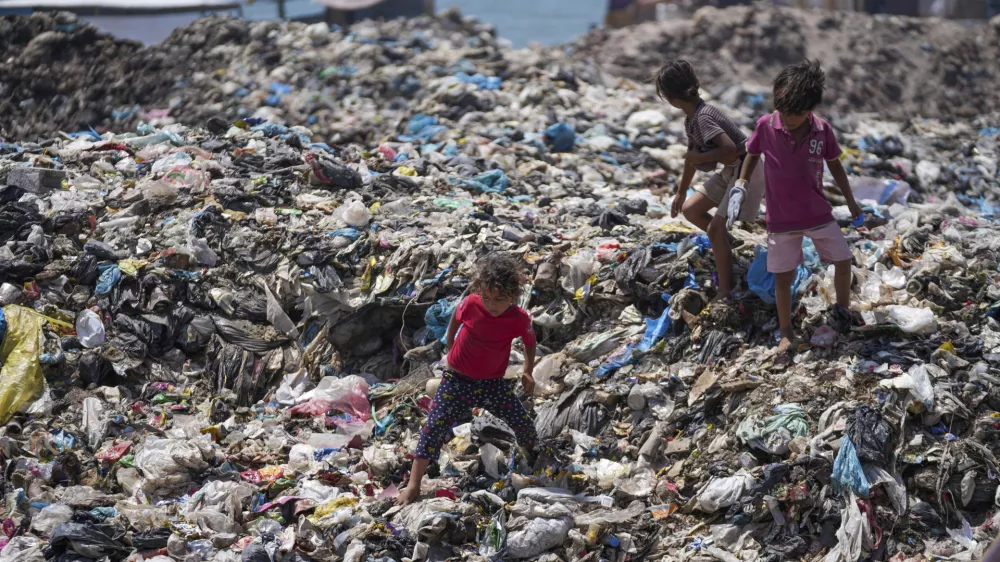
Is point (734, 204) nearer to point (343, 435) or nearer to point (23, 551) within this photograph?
point (343, 435)

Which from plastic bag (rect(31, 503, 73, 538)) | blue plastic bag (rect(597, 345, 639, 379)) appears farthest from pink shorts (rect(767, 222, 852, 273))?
plastic bag (rect(31, 503, 73, 538))

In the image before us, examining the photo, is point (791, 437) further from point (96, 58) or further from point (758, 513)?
point (96, 58)

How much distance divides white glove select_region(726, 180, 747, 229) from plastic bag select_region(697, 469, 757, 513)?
119cm

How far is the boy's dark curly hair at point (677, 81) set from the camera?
456 cm

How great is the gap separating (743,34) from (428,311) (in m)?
15.0

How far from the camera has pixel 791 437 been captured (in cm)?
404

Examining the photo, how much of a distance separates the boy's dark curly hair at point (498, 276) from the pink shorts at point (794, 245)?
4.42ft

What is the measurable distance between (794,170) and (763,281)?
0.79 metres

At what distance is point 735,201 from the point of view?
170 inches

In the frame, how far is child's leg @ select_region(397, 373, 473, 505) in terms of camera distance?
13.4 ft

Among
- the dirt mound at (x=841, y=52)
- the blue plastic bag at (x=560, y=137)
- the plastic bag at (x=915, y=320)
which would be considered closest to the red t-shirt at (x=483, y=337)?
the plastic bag at (x=915, y=320)

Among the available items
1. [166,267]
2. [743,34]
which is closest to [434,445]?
[166,267]

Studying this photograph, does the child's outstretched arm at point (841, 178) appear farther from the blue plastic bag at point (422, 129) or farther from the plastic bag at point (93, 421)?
the blue plastic bag at point (422, 129)

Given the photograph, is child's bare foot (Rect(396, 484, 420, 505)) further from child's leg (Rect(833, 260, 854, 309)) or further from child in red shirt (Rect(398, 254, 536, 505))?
child's leg (Rect(833, 260, 854, 309))
